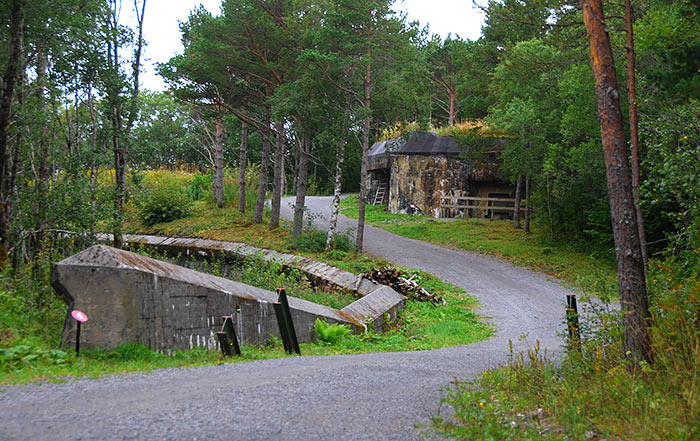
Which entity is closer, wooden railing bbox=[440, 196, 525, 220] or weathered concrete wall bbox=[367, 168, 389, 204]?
wooden railing bbox=[440, 196, 525, 220]

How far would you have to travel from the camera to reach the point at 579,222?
21.2 meters

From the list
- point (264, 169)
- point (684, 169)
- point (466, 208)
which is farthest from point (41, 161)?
point (466, 208)

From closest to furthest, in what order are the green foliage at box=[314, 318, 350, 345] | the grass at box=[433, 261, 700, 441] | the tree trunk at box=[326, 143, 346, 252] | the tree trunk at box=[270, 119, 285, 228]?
the grass at box=[433, 261, 700, 441] → the green foliage at box=[314, 318, 350, 345] → the tree trunk at box=[326, 143, 346, 252] → the tree trunk at box=[270, 119, 285, 228]

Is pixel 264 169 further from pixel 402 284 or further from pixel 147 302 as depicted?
pixel 147 302

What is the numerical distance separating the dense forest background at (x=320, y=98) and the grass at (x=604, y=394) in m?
2.00

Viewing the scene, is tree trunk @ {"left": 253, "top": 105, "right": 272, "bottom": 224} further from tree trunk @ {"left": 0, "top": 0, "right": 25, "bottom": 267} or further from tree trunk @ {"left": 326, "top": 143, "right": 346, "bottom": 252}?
tree trunk @ {"left": 0, "top": 0, "right": 25, "bottom": 267}

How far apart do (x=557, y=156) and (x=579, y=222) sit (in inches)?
110

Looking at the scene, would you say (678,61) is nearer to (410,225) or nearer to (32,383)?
(32,383)

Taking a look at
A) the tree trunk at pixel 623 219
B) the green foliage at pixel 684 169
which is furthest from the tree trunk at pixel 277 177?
the tree trunk at pixel 623 219

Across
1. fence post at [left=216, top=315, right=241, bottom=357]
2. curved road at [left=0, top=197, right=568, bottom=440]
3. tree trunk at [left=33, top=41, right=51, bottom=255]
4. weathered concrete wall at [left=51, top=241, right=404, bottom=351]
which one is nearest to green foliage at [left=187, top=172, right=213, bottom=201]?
tree trunk at [left=33, top=41, right=51, bottom=255]

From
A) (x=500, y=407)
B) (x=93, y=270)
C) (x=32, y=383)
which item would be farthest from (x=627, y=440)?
(x=93, y=270)

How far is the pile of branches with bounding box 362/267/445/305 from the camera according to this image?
592 inches

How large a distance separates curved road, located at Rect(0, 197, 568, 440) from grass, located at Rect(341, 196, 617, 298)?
10.6 meters

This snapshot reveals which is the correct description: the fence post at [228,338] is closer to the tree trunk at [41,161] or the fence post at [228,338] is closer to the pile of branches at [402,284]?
the tree trunk at [41,161]
